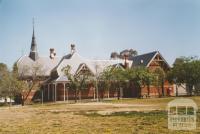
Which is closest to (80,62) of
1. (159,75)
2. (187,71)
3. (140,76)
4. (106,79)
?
(106,79)

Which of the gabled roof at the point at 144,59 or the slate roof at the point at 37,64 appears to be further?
the slate roof at the point at 37,64

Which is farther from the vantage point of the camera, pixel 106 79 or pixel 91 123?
pixel 106 79

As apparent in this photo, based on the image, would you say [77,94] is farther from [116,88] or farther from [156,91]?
[156,91]

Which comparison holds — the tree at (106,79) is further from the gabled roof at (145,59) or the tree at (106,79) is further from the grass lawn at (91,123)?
the grass lawn at (91,123)

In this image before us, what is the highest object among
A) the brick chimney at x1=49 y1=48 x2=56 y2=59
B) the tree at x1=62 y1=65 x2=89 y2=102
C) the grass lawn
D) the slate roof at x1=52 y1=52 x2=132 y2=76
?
the brick chimney at x1=49 y1=48 x2=56 y2=59

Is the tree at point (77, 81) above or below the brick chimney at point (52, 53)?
below

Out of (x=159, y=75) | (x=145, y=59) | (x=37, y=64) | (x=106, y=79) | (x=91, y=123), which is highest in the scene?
(x=145, y=59)

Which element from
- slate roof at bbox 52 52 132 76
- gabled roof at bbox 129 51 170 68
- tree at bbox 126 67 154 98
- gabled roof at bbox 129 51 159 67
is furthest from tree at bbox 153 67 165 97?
slate roof at bbox 52 52 132 76

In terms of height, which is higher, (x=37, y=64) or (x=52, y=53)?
(x=52, y=53)

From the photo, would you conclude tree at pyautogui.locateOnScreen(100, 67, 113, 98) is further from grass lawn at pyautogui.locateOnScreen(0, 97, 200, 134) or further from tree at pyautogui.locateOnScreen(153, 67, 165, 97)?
grass lawn at pyautogui.locateOnScreen(0, 97, 200, 134)

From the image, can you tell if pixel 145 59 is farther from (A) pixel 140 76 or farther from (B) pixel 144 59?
(A) pixel 140 76

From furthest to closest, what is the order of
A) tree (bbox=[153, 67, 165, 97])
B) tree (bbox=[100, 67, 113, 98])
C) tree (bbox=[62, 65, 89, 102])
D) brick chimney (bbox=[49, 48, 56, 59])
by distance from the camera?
1. brick chimney (bbox=[49, 48, 56, 59])
2. tree (bbox=[153, 67, 165, 97])
3. tree (bbox=[100, 67, 113, 98])
4. tree (bbox=[62, 65, 89, 102])

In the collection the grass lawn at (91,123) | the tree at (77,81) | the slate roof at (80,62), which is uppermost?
the slate roof at (80,62)

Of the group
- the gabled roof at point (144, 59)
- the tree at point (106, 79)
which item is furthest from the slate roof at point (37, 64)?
the gabled roof at point (144, 59)
